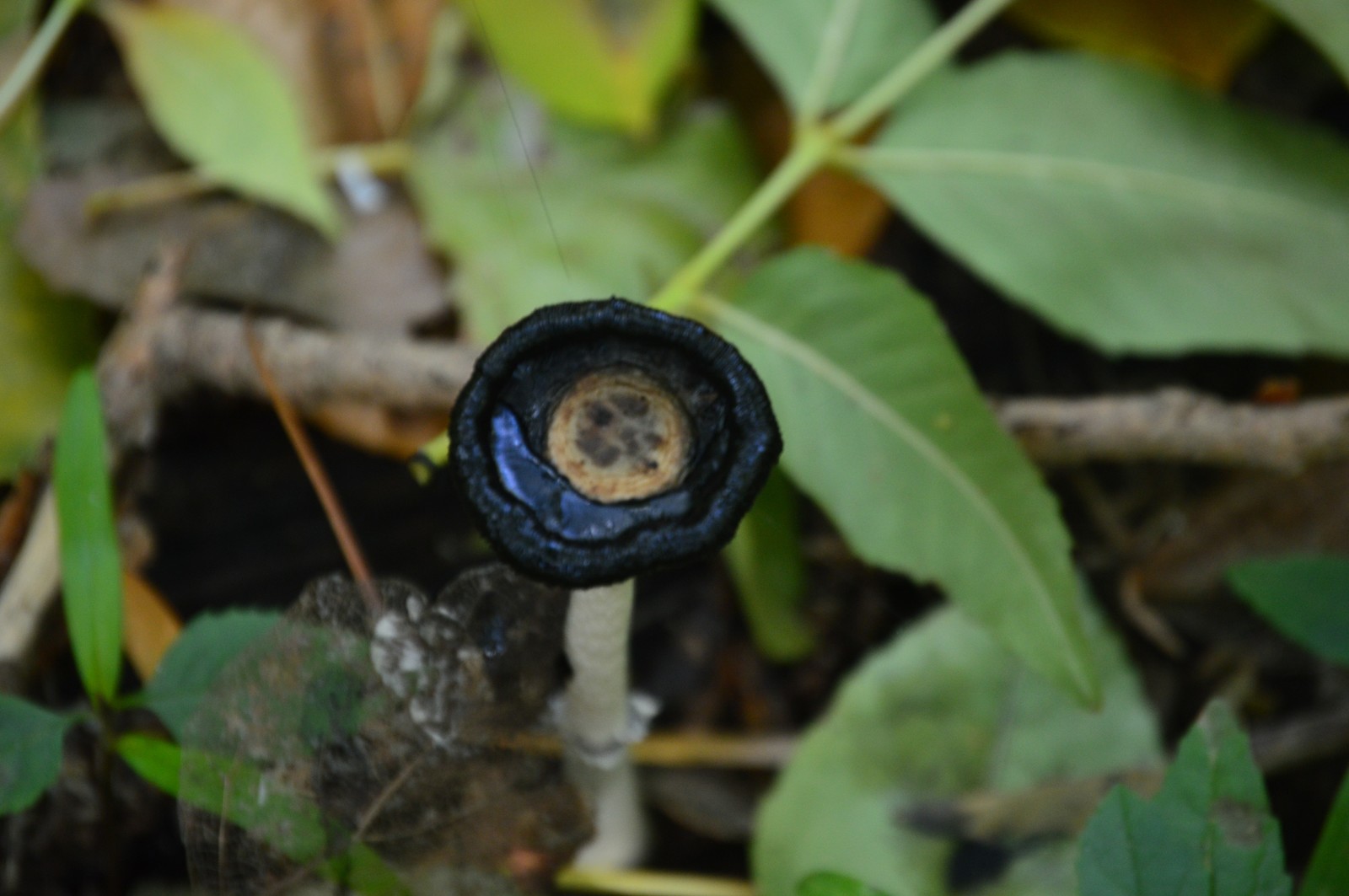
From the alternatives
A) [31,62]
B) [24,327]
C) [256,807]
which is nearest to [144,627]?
[256,807]

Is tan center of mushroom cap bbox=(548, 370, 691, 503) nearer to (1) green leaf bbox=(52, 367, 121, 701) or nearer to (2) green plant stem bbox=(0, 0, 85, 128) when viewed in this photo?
(1) green leaf bbox=(52, 367, 121, 701)

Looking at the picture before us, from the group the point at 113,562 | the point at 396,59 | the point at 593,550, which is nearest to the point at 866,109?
the point at 396,59

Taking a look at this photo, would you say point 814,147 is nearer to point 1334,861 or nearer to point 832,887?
point 832,887

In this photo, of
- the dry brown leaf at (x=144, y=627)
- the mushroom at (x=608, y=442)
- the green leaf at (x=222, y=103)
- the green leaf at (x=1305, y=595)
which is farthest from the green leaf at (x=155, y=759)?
the green leaf at (x=1305, y=595)

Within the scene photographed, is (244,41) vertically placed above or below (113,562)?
above

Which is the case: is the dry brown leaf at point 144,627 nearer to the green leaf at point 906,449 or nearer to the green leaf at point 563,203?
the green leaf at point 563,203

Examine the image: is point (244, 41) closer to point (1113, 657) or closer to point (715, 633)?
point (715, 633)
